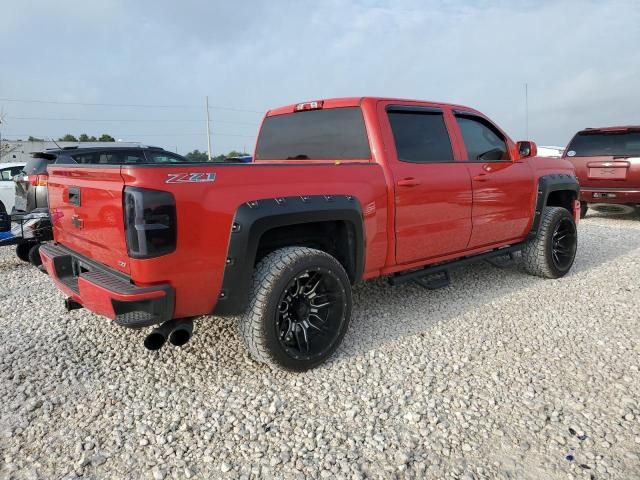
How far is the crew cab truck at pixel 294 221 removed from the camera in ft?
8.00

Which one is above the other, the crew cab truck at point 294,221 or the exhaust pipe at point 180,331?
the crew cab truck at point 294,221

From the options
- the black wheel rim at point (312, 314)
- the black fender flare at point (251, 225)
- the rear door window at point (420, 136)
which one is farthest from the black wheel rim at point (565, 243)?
the black fender flare at point (251, 225)

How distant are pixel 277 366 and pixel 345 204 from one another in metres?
1.12

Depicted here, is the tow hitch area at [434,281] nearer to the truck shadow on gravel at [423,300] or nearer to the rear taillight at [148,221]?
the truck shadow on gravel at [423,300]

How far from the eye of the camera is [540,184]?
491 centimetres

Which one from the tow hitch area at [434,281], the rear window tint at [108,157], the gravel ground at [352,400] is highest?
the rear window tint at [108,157]

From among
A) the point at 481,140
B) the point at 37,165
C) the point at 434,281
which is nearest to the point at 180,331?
the point at 434,281

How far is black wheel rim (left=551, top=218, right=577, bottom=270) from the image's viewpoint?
5.26m

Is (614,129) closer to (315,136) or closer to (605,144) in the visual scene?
(605,144)

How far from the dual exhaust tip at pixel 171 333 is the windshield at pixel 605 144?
28.6 feet

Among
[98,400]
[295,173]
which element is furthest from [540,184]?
[98,400]

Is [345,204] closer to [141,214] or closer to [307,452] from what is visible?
[141,214]

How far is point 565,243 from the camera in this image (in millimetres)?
5383

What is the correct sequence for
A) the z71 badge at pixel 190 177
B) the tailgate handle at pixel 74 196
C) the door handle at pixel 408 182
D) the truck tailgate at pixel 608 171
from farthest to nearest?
the truck tailgate at pixel 608 171 → the door handle at pixel 408 182 → the tailgate handle at pixel 74 196 → the z71 badge at pixel 190 177
